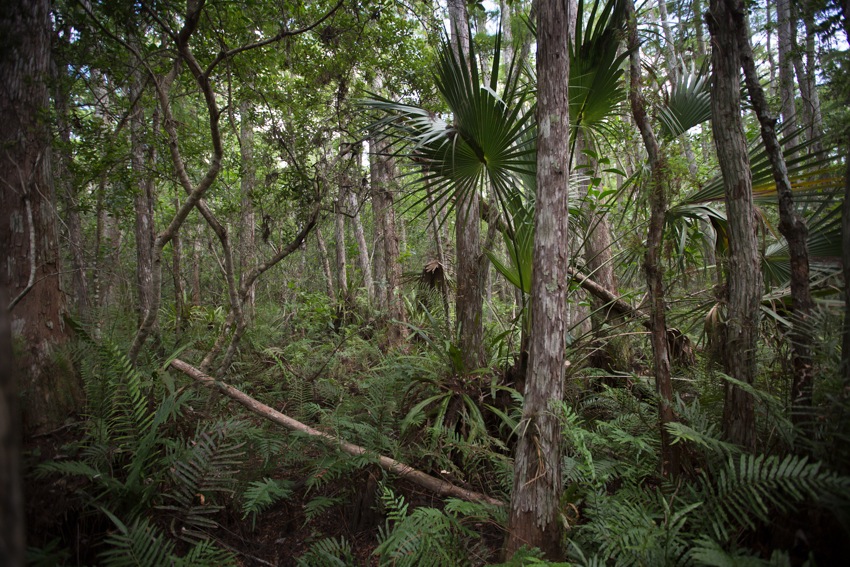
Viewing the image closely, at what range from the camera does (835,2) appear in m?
2.27

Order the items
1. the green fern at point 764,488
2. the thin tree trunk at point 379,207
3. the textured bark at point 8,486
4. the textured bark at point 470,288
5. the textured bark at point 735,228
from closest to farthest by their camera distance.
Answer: the textured bark at point 8,486, the green fern at point 764,488, the textured bark at point 735,228, the textured bark at point 470,288, the thin tree trunk at point 379,207

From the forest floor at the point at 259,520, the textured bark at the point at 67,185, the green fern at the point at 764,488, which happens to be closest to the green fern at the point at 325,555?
the forest floor at the point at 259,520

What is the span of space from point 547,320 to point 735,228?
4.29 feet

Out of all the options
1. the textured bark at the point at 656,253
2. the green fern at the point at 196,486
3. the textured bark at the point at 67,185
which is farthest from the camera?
the textured bark at the point at 67,185

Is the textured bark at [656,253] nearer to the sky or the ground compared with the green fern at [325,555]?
nearer to the sky

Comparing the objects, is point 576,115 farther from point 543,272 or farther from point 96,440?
point 96,440

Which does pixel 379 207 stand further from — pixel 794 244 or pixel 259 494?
pixel 794 244

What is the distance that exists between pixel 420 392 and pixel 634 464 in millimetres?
1892

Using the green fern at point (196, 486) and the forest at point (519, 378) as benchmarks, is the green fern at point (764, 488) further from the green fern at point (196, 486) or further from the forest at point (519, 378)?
the green fern at point (196, 486)

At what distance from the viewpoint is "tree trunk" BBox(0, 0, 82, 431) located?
302cm

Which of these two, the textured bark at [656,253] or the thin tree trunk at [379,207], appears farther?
the thin tree trunk at [379,207]

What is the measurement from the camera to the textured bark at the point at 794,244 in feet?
7.38

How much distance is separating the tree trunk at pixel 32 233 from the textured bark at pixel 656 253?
413cm

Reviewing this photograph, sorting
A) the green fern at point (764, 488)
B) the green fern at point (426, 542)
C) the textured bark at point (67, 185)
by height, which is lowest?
the green fern at point (426, 542)
